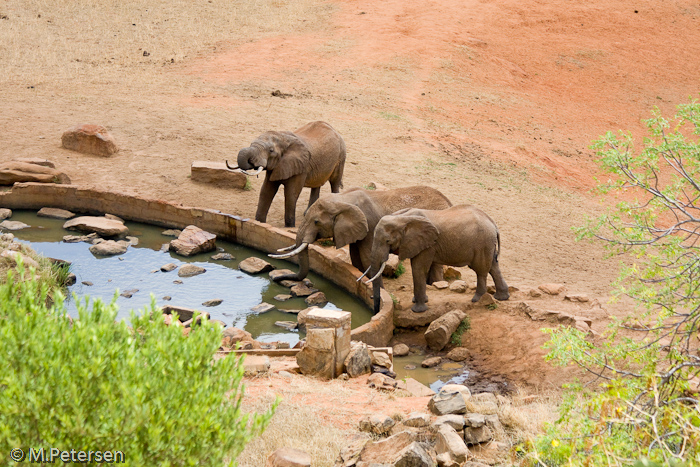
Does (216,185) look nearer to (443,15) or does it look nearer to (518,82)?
(518,82)

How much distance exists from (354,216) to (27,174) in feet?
23.9

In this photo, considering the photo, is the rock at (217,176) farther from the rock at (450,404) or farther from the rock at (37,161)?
the rock at (450,404)

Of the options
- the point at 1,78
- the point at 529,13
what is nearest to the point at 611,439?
the point at 1,78

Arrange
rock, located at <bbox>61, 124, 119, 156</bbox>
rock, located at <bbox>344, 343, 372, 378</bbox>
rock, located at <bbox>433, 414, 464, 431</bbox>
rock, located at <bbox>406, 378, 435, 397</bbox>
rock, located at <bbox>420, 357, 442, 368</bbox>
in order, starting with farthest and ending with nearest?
rock, located at <bbox>61, 124, 119, 156</bbox> → rock, located at <bbox>420, 357, 442, 368</bbox> → rock, located at <bbox>344, 343, 372, 378</bbox> → rock, located at <bbox>406, 378, 435, 397</bbox> → rock, located at <bbox>433, 414, 464, 431</bbox>

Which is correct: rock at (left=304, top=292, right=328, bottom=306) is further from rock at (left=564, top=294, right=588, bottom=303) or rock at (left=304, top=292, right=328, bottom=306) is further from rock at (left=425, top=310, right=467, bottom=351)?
rock at (left=564, top=294, right=588, bottom=303)

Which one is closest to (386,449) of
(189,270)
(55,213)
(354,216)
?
(354,216)

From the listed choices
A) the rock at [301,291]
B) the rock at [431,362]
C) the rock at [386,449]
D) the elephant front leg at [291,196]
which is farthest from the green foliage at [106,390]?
the elephant front leg at [291,196]

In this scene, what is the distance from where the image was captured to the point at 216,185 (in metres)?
14.8

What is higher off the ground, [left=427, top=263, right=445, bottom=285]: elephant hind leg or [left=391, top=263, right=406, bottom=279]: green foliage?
[left=427, top=263, right=445, bottom=285]: elephant hind leg

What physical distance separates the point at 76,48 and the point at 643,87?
73.1 ft

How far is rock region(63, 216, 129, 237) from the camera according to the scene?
12883 millimetres

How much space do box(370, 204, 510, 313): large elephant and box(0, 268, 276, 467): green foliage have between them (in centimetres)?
642

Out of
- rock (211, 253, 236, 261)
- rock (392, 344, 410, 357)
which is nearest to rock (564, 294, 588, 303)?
rock (392, 344, 410, 357)

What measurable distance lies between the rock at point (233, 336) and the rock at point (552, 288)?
4.46 metres
